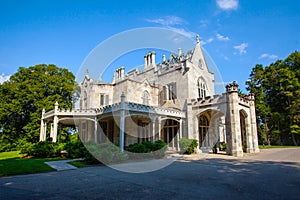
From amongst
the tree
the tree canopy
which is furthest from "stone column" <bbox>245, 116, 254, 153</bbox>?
the tree

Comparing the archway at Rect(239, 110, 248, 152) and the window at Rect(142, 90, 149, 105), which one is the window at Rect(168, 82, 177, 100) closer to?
the window at Rect(142, 90, 149, 105)

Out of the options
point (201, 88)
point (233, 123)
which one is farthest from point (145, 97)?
point (233, 123)

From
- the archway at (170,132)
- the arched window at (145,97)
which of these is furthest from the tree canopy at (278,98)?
the arched window at (145,97)

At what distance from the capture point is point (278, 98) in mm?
35000

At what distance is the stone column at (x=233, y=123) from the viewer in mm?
16091

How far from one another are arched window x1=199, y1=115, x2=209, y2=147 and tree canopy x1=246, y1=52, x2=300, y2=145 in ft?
58.0

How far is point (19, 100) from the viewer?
85.1 feet

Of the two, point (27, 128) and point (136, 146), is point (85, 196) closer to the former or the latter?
point (136, 146)

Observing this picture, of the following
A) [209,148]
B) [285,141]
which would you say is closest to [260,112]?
[285,141]

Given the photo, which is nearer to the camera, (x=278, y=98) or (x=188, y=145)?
(x=188, y=145)

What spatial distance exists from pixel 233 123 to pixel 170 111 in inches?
232

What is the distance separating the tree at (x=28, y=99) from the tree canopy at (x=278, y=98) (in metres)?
34.2

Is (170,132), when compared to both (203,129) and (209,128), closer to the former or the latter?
(203,129)

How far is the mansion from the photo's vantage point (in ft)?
56.4
